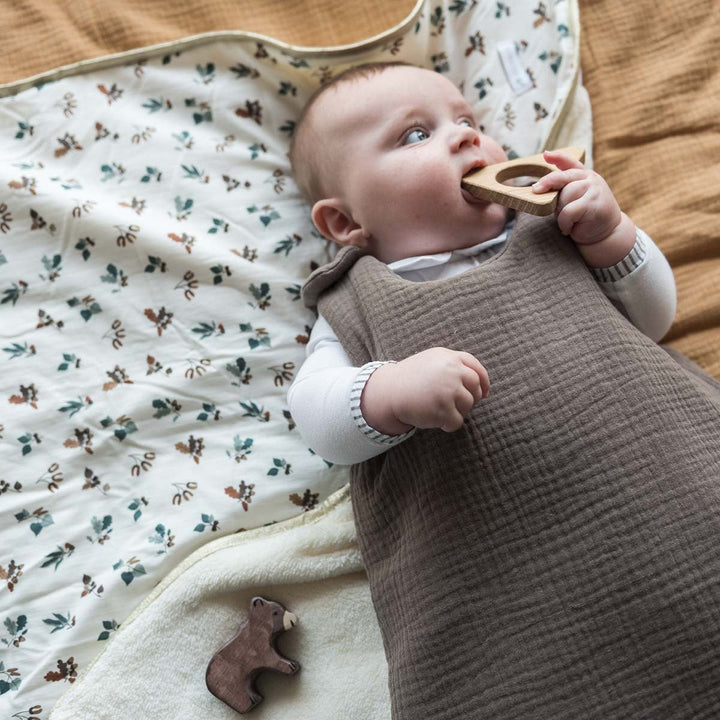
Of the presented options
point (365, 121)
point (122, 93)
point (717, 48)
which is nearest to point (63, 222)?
point (122, 93)

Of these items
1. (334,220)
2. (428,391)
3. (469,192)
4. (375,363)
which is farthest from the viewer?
(334,220)

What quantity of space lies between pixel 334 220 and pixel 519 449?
48 cm

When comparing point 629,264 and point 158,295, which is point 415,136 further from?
point 158,295

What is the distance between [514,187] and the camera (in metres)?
0.98

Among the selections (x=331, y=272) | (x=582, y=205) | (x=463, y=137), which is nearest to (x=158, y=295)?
(x=331, y=272)

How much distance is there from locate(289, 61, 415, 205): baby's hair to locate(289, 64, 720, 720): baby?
4.6 inches

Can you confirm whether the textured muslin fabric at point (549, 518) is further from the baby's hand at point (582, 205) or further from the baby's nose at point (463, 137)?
the baby's nose at point (463, 137)

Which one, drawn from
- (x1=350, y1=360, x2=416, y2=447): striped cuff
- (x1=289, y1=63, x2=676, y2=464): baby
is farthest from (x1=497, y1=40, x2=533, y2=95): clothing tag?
(x1=350, y1=360, x2=416, y2=447): striped cuff

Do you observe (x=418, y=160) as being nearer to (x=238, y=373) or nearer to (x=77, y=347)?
(x=238, y=373)

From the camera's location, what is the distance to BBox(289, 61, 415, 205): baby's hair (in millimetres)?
1134

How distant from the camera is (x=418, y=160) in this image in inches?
40.4

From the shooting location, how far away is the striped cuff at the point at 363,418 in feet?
2.87

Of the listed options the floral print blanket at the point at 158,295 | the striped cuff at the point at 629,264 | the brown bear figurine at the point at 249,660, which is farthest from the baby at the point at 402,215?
the brown bear figurine at the point at 249,660

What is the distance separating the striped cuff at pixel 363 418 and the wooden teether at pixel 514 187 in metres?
0.28
